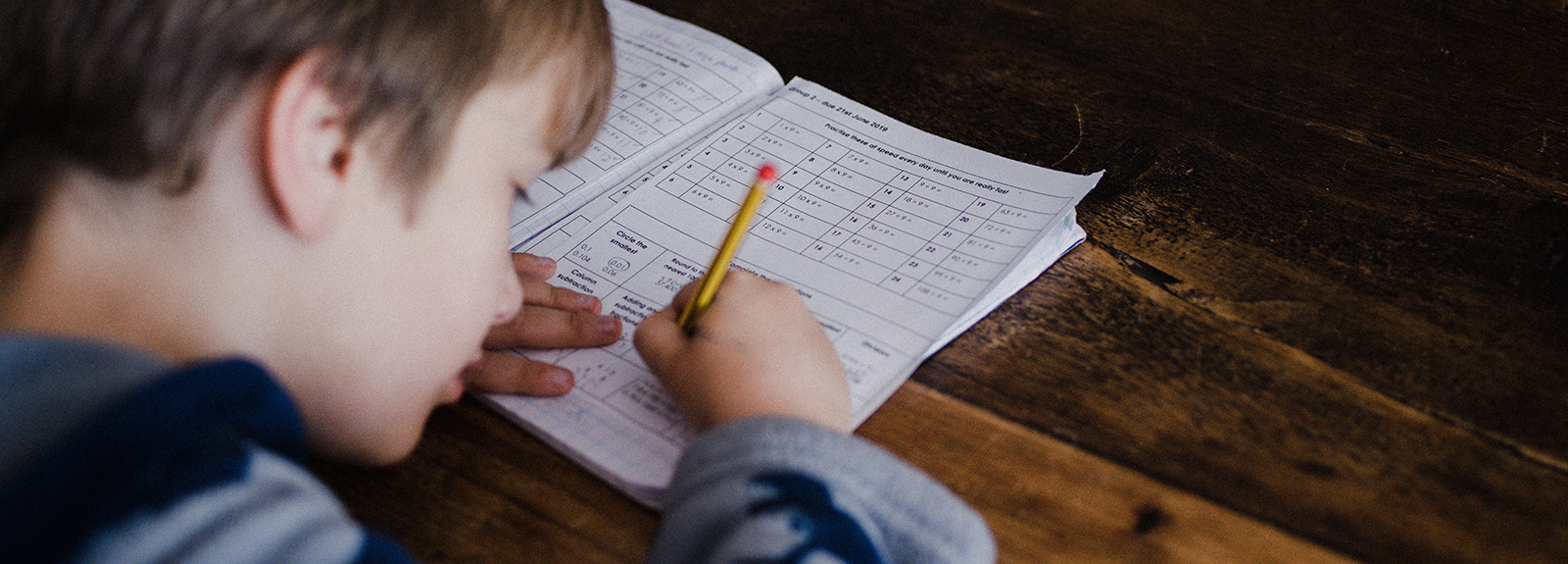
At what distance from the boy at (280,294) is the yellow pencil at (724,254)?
0.03 meters

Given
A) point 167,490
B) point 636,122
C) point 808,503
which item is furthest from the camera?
point 636,122

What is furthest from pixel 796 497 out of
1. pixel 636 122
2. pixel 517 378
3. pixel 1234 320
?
pixel 636 122

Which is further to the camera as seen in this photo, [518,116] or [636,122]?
[636,122]

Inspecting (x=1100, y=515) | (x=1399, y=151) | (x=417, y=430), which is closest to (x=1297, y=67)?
(x=1399, y=151)

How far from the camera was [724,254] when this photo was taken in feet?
2.04

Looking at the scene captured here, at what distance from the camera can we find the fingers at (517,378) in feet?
2.11

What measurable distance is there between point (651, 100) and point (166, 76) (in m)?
0.47

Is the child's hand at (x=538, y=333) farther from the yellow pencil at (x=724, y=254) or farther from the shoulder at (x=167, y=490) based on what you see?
the shoulder at (x=167, y=490)

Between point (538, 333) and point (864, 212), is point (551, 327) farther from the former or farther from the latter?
point (864, 212)

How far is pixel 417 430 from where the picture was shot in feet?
1.98

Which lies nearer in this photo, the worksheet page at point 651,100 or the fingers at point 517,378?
the fingers at point 517,378

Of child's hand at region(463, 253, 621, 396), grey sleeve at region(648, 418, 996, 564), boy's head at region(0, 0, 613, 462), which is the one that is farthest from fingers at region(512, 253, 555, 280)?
grey sleeve at region(648, 418, 996, 564)

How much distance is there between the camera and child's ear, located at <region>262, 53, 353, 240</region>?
1.63 feet

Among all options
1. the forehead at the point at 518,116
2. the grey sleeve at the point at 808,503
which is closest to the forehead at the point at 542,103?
the forehead at the point at 518,116
